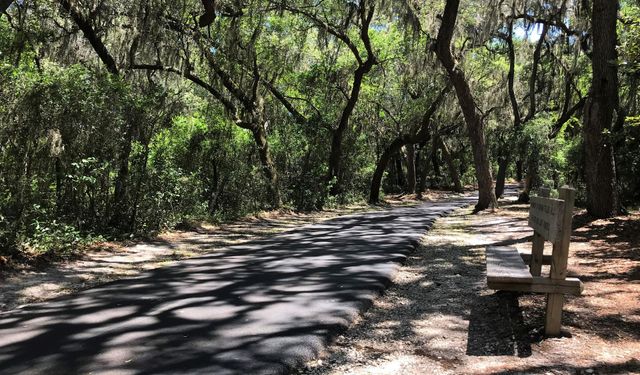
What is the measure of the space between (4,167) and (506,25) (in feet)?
66.6

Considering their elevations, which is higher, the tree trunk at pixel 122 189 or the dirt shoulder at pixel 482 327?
the tree trunk at pixel 122 189

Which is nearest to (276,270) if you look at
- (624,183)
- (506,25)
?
(624,183)

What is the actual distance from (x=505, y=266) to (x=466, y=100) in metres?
13.1

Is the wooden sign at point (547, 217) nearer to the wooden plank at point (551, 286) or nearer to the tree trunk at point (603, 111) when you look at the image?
the wooden plank at point (551, 286)

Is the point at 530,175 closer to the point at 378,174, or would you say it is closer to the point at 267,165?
the point at 378,174

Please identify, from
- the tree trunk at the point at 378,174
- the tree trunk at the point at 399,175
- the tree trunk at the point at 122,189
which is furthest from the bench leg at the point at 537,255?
the tree trunk at the point at 399,175

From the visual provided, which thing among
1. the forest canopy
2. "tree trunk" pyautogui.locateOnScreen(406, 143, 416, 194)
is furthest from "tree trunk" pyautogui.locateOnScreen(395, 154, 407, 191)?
the forest canopy

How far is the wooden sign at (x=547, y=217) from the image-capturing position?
14.5 feet

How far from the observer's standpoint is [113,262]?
8.14 metres

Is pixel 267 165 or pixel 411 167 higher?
pixel 411 167

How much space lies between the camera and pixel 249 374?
367cm

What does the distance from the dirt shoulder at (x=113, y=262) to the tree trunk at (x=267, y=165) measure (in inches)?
154

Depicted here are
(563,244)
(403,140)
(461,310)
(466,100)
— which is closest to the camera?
(563,244)

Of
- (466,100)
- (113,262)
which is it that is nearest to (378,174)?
(466,100)
